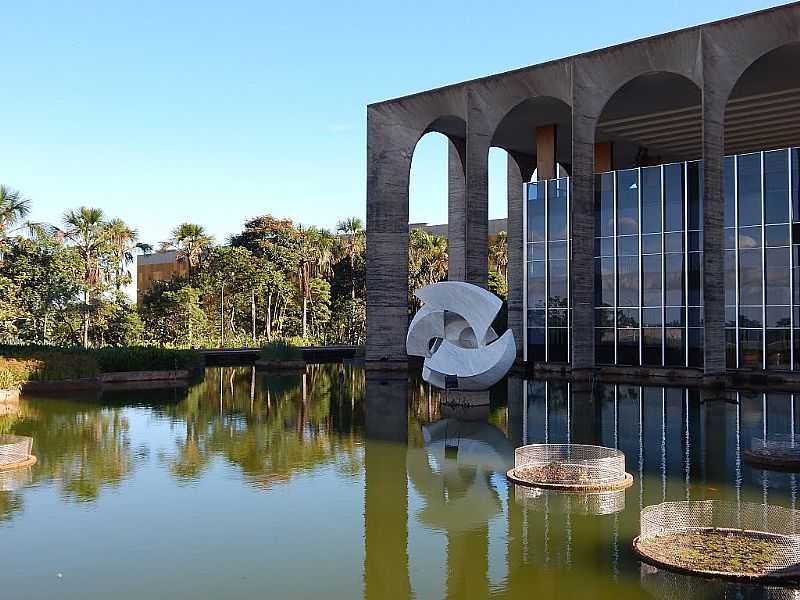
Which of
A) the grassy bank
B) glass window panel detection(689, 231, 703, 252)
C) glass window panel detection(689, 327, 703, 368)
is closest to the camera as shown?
the grassy bank

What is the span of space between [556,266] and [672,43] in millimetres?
11468

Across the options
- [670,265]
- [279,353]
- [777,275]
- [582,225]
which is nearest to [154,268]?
[279,353]

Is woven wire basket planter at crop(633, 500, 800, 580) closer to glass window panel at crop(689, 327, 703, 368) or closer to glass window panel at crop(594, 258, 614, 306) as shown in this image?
glass window panel at crop(689, 327, 703, 368)

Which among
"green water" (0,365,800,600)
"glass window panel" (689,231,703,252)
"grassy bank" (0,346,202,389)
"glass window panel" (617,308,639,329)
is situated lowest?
"green water" (0,365,800,600)

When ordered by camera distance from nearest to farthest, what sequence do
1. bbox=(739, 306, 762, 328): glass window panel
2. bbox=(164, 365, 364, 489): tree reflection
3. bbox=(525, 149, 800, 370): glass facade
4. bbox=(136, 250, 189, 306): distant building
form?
bbox=(164, 365, 364, 489): tree reflection
bbox=(525, 149, 800, 370): glass facade
bbox=(739, 306, 762, 328): glass window panel
bbox=(136, 250, 189, 306): distant building

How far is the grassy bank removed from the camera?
2959cm

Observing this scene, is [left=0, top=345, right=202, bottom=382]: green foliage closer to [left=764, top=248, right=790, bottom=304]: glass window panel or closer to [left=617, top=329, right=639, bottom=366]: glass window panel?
[left=617, top=329, right=639, bottom=366]: glass window panel

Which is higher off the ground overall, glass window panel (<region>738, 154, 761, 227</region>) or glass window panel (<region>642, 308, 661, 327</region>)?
glass window panel (<region>738, 154, 761, 227</region>)

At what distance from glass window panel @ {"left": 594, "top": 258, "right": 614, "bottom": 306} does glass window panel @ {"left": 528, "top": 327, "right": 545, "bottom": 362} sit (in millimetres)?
3551

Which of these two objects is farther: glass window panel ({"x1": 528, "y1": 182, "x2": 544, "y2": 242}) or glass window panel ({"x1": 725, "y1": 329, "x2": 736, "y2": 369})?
glass window panel ({"x1": 528, "y1": 182, "x2": 544, "y2": 242})

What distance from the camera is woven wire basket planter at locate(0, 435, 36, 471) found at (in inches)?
625

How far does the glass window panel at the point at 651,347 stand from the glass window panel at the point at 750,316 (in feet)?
11.3

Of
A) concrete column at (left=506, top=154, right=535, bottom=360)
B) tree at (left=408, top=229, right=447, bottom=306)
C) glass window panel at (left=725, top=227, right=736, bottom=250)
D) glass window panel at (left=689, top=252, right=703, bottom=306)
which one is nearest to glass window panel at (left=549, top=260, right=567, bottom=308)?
concrete column at (left=506, top=154, right=535, bottom=360)

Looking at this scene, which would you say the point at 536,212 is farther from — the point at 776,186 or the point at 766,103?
the point at 766,103
